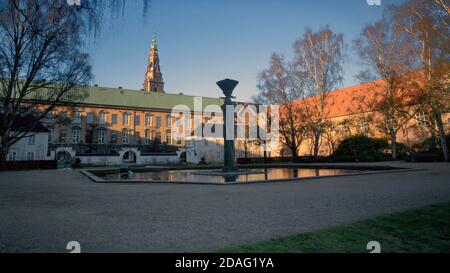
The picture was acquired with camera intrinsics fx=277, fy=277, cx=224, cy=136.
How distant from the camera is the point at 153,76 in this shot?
90750mm

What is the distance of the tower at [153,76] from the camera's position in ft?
296

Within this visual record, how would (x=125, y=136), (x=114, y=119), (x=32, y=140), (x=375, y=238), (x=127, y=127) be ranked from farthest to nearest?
1. (x=127, y=127)
2. (x=125, y=136)
3. (x=114, y=119)
4. (x=32, y=140)
5. (x=375, y=238)

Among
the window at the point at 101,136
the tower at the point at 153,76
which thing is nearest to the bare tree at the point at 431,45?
the window at the point at 101,136

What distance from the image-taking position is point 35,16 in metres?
4.96

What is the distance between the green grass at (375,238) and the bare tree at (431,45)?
16682 millimetres

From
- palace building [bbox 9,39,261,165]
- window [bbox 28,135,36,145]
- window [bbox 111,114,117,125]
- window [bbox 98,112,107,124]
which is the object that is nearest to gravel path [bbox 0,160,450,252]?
palace building [bbox 9,39,261,165]

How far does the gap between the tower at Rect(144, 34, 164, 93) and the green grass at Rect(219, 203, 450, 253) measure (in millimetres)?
90705

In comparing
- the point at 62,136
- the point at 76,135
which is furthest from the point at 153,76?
the point at 62,136

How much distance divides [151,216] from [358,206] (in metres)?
4.76

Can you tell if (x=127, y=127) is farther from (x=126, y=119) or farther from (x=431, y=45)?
(x=431, y=45)

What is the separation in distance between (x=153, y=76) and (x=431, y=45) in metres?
81.7

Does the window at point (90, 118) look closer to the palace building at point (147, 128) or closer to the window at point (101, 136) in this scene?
the palace building at point (147, 128)
